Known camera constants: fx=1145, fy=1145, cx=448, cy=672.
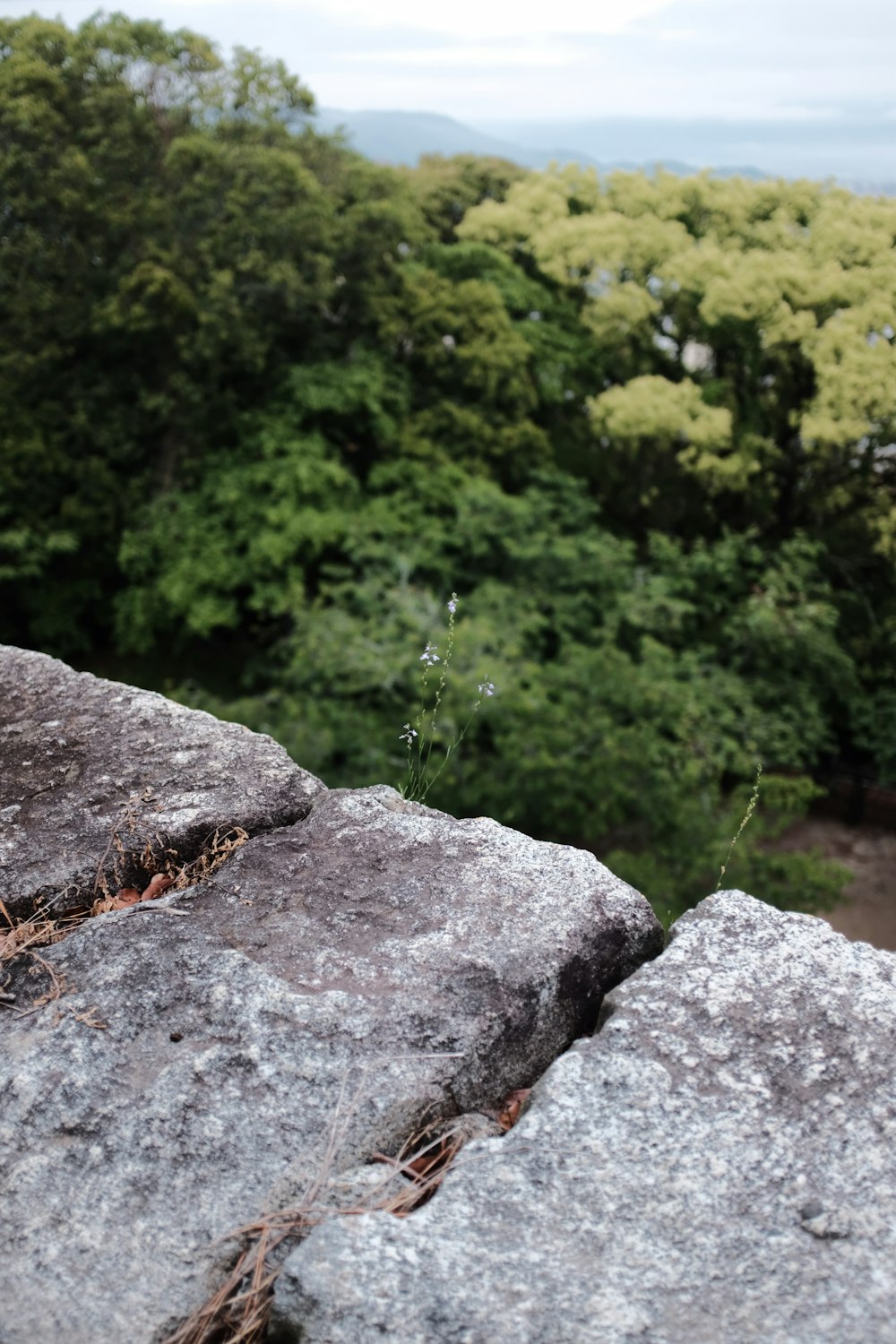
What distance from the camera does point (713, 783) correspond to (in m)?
10.4

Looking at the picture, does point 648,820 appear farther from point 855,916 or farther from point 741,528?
point 741,528

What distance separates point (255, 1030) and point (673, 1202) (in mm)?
619

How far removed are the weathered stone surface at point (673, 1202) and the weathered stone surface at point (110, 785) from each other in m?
0.84

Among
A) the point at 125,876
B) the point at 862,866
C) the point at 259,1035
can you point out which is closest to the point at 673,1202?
the point at 259,1035

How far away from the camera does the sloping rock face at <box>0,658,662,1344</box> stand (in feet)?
4.59

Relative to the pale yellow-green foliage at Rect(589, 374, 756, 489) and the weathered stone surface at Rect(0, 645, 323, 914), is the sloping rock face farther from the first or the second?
the pale yellow-green foliage at Rect(589, 374, 756, 489)

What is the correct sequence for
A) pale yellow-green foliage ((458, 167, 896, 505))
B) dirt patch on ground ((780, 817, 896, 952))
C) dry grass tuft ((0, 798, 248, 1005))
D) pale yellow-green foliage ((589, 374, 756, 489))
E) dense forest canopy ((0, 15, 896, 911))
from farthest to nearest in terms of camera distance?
pale yellow-green foliage ((589, 374, 756, 489)), pale yellow-green foliage ((458, 167, 896, 505)), dense forest canopy ((0, 15, 896, 911)), dirt patch on ground ((780, 817, 896, 952)), dry grass tuft ((0, 798, 248, 1005))

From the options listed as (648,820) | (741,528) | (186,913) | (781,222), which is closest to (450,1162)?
(186,913)

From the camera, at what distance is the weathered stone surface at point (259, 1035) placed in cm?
140

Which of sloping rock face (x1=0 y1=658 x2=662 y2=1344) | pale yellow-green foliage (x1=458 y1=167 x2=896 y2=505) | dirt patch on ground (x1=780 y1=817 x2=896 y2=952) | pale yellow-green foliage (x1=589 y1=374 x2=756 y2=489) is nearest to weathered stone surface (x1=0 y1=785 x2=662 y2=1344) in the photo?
sloping rock face (x1=0 y1=658 x2=662 y2=1344)

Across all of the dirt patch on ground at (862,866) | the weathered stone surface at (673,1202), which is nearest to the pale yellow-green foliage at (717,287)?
the dirt patch on ground at (862,866)

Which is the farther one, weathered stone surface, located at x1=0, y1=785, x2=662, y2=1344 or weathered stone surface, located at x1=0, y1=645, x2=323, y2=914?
weathered stone surface, located at x1=0, y1=645, x2=323, y2=914

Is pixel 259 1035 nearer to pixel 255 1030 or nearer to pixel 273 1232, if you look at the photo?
pixel 255 1030

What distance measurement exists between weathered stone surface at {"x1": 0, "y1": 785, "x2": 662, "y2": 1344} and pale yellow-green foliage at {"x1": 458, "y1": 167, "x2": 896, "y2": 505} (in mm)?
12444
